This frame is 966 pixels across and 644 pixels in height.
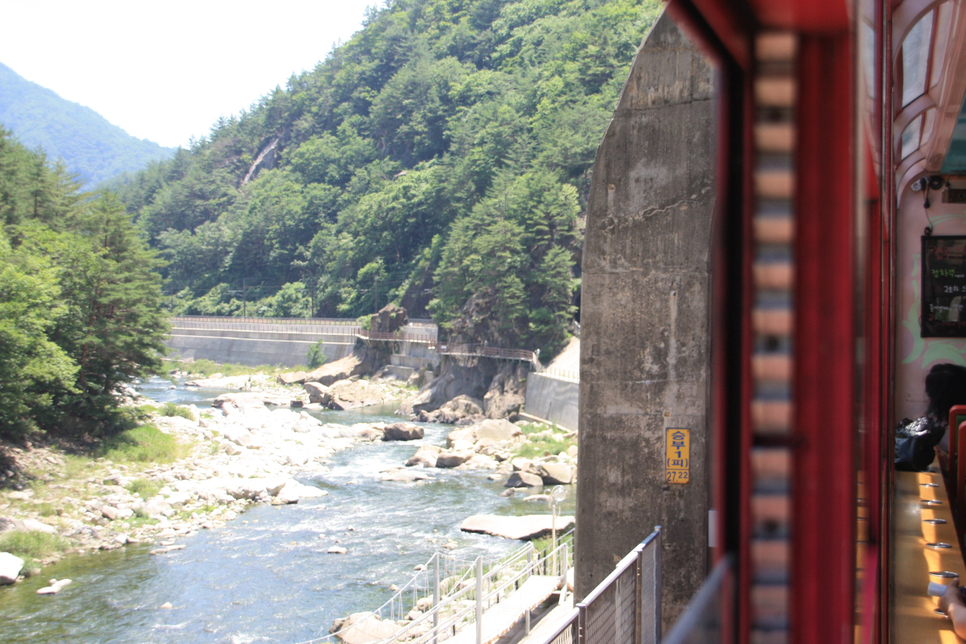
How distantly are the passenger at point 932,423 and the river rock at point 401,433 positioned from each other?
24.0m

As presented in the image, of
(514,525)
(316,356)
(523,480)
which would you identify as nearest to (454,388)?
(316,356)

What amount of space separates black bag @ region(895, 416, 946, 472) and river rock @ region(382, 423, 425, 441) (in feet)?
79.6

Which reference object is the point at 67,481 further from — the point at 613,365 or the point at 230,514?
the point at 613,365

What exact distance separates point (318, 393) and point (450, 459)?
18.2 m

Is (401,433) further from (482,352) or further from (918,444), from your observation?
(918,444)

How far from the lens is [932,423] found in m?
5.60

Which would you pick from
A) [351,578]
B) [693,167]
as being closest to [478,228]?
[351,578]

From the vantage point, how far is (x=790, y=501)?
2.47 feet

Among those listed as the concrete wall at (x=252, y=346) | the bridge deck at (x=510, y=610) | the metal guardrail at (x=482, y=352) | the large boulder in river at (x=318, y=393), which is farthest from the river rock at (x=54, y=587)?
the concrete wall at (x=252, y=346)

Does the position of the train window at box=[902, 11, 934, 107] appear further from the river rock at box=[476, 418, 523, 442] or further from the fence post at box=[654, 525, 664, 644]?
the river rock at box=[476, 418, 523, 442]

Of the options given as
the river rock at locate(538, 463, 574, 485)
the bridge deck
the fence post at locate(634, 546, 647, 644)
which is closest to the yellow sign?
the fence post at locate(634, 546, 647, 644)

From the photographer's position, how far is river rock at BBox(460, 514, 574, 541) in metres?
15.7

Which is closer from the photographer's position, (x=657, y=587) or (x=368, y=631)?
(x=657, y=587)

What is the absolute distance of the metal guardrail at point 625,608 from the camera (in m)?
3.59
